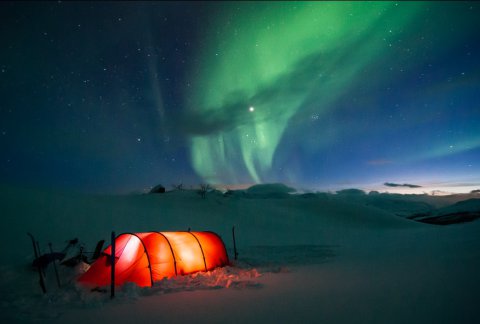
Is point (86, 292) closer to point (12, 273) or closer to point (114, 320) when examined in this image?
point (114, 320)

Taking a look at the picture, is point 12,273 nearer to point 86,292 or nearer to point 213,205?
point 86,292

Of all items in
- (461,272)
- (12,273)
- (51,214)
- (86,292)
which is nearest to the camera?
(86,292)

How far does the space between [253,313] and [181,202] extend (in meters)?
35.1

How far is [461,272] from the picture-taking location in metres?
9.46

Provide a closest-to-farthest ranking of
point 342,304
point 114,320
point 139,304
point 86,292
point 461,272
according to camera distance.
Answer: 1. point 114,320
2. point 342,304
3. point 139,304
4. point 86,292
5. point 461,272

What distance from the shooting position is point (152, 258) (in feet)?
34.1

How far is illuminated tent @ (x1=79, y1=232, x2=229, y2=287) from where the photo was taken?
9836 millimetres

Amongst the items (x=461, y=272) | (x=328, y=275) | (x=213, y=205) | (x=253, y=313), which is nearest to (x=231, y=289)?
(x=253, y=313)

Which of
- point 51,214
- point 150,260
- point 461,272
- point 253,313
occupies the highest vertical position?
point 51,214

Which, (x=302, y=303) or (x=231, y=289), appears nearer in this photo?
(x=302, y=303)

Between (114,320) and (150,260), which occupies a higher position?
(150,260)

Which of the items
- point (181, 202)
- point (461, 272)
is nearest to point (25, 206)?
point (181, 202)

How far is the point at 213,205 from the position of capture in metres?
40.6

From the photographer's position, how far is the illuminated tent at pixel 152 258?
9.84 metres
